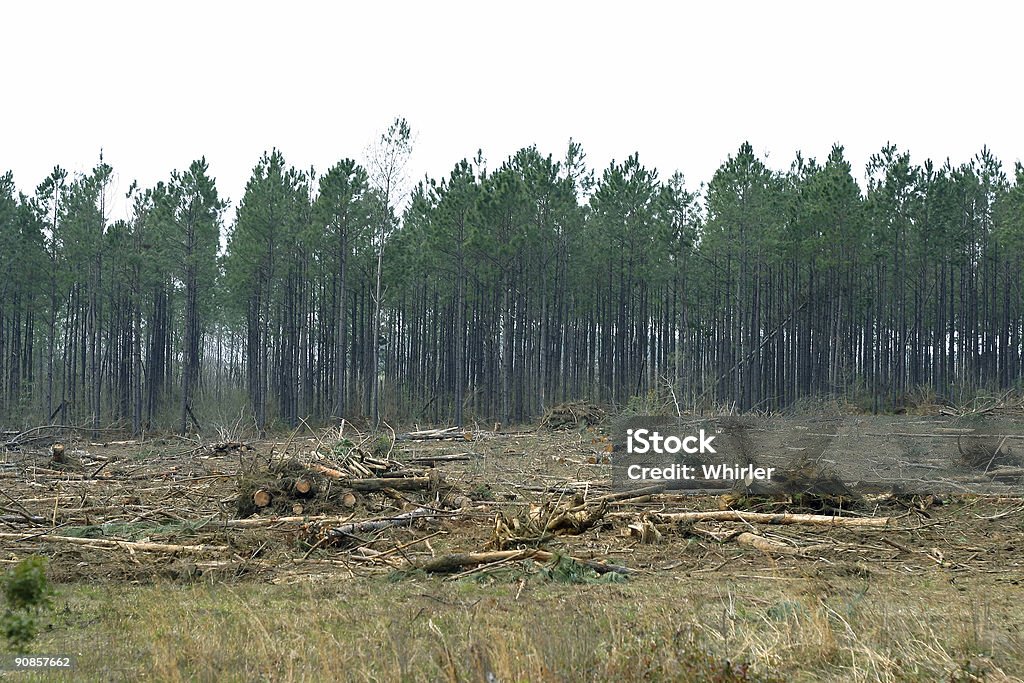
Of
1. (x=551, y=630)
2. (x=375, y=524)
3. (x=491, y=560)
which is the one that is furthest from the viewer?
(x=375, y=524)

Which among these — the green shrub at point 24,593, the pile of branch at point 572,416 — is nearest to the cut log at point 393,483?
the green shrub at point 24,593

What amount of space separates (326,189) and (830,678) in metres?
33.0

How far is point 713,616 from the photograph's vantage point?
23.8 ft

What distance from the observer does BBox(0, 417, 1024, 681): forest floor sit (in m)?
5.80

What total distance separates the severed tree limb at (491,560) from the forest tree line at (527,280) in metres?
24.8

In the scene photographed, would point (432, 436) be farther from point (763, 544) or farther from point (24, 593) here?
point (24, 593)

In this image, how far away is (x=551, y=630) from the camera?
6.31 meters

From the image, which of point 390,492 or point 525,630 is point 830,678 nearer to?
point 525,630

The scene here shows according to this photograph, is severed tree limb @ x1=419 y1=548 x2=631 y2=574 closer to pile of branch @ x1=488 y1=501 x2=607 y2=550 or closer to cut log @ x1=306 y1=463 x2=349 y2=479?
pile of branch @ x1=488 y1=501 x2=607 y2=550

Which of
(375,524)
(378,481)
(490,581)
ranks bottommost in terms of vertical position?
(490,581)

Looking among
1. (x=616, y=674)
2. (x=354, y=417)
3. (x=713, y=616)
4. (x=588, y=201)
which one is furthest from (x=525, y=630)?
(x=588, y=201)

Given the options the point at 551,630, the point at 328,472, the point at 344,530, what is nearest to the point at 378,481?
the point at 328,472

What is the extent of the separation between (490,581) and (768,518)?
4.30 m

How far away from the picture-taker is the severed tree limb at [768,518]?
11.3 m
